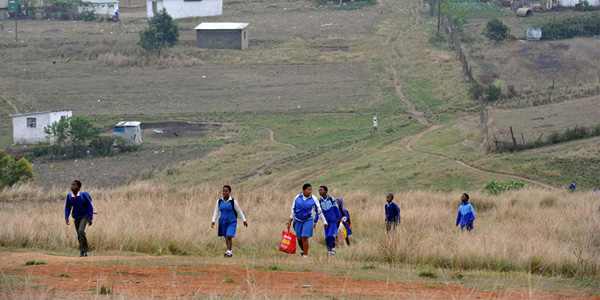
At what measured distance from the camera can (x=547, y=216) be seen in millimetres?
18172

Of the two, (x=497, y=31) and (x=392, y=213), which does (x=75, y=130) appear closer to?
(x=392, y=213)

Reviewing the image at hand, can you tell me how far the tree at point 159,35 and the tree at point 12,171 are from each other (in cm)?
3728

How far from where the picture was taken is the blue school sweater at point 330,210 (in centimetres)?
1412

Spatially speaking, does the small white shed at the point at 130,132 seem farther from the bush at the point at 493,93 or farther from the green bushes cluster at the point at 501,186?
the green bushes cluster at the point at 501,186

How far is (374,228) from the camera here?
1714 centimetres

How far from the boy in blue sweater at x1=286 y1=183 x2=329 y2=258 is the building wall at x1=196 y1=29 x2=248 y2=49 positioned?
58582 millimetres

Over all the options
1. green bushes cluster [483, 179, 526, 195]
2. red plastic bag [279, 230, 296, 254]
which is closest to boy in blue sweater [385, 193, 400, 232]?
red plastic bag [279, 230, 296, 254]

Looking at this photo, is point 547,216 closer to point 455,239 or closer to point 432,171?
point 455,239

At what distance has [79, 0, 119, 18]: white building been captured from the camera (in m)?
88.6

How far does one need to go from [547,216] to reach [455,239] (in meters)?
5.47

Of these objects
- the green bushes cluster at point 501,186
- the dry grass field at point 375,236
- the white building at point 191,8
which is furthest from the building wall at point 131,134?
the white building at point 191,8

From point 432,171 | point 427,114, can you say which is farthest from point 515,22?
point 432,171

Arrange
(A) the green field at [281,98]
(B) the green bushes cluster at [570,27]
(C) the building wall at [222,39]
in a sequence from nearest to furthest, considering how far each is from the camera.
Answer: (A) the green field at [281,98], (B) the green bushes cluster at [570,27], (C) the building wall at [222,39]

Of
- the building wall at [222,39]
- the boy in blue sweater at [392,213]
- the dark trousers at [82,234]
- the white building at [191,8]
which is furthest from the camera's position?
the white building at [191,8]
